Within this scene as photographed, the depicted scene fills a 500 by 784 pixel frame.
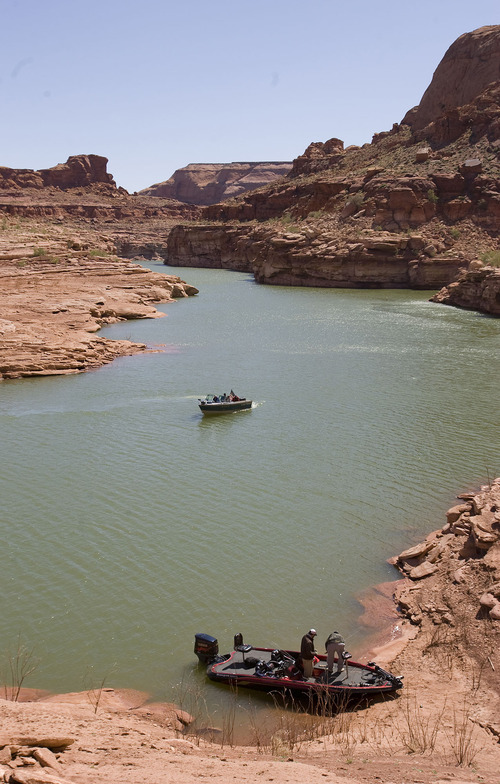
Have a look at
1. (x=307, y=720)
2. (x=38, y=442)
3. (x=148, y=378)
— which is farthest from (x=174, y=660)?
(x=148, y=378)

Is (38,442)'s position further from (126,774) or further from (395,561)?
(126,774)

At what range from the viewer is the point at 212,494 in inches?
654

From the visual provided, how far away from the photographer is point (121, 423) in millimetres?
22281

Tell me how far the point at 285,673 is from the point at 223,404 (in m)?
14.0

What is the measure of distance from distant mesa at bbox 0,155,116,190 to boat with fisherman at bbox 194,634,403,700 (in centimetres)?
12991

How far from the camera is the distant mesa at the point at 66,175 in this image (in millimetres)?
128250

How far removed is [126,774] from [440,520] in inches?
396

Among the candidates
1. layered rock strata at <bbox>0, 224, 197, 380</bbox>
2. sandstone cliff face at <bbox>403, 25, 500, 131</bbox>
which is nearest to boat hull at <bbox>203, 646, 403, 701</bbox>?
Answer: layered rock strata at <bbox>0, 224, 197, 380</bbox>

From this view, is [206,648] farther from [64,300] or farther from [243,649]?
[64,300]

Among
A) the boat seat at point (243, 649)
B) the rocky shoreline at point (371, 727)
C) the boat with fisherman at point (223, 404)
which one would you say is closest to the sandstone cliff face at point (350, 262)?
the boat with fisherman at point (223, 404)

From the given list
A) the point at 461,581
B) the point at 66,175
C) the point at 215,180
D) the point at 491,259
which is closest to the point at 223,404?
the point at 461,581

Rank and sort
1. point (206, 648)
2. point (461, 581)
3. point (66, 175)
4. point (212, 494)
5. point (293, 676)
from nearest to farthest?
point (293, 676) < point (206, 648) < point (461, 581) < point (212, 494) < point (66, 175)

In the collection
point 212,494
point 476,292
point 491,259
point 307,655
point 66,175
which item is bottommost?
point 307,655

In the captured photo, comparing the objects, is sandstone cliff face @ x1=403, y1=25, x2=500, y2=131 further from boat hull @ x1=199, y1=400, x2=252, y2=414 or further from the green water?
boat hull @ x1=199, y1=400, x2=252, y2=414
